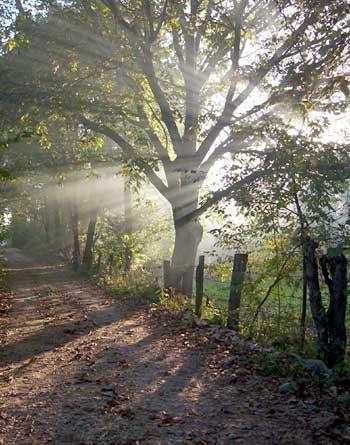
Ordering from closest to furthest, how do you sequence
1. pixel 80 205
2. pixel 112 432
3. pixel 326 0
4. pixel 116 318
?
pixel 112 432
pixel 326 0
pixel 116 318
pixel 80 205

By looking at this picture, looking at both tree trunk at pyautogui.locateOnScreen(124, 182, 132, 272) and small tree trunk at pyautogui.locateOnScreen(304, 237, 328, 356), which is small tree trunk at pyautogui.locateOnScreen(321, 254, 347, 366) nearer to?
small tree trunk at pyautogui.locateOnScreen(304, 237, 328, 356)

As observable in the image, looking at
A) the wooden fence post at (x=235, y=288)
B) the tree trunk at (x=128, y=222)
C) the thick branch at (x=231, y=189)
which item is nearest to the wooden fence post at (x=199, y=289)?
the thick branch at (x=231, y=189)

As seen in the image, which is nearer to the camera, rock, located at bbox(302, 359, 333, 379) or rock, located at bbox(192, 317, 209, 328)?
rock, located at bbox(302, 359, 333, 379)

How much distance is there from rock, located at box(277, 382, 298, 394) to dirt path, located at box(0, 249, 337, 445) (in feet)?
0.45

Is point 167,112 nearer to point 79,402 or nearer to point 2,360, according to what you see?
point 2,360

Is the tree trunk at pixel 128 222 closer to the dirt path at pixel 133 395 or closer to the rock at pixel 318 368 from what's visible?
the dirt path at pixel 133 395

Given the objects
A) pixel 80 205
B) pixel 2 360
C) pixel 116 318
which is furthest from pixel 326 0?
pixel 80 205

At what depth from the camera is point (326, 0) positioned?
5.29m

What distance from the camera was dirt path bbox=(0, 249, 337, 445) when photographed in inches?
175

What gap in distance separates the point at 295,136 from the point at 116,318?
6.50m

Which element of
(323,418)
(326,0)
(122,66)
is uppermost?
(122,66)

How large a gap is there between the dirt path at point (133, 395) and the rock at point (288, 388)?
0.14 meters

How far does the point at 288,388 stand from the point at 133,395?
1960 mm

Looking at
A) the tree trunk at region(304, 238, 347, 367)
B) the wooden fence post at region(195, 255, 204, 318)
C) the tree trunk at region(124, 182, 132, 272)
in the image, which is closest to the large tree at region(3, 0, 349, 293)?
the wooden fence post at region(195, 255, 204, 318)
